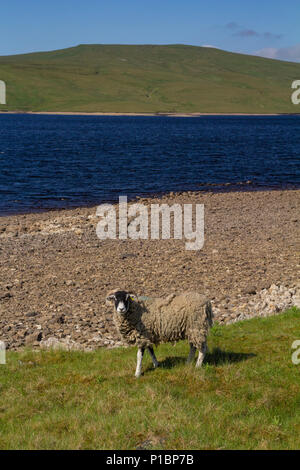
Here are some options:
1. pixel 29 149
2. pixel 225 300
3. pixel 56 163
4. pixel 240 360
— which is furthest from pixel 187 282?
pixel 29 149

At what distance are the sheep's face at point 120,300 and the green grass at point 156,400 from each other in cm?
155

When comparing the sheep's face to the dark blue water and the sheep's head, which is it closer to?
the sheep's head

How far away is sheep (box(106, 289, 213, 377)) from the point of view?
432 inches

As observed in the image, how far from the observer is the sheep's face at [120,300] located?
407 inches

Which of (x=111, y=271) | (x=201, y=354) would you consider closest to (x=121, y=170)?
(x=111, y=271)

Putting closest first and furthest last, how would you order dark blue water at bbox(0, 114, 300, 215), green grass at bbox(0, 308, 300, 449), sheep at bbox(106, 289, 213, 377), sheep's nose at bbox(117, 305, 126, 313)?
green grass at bbox(0, 308, 300, 449)
sheep's nose at bbox(117, 305, 126, 313)
sheep at bbox(106, 289, 213, 377)
dark blue water at bbox(0, 114, 300, 215)

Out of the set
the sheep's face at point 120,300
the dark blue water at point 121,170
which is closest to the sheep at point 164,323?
the sheep's face at point 120,300

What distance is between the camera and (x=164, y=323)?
1109cm

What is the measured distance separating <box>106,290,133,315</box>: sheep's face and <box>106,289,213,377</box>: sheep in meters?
0.13

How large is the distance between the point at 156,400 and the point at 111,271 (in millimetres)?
13617

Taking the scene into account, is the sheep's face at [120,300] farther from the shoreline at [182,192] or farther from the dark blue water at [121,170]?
the dark blue water at [121,170]

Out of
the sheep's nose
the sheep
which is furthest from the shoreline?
the sheep's nose

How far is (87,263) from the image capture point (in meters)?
23.6
